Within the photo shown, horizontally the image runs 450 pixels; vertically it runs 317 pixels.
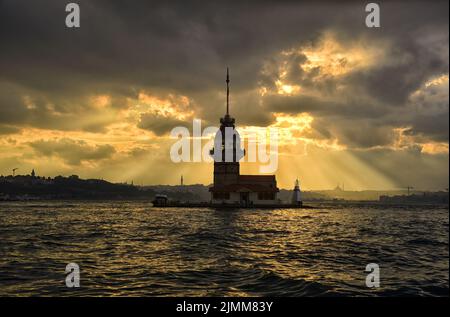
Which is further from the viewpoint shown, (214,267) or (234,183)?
(234,183)

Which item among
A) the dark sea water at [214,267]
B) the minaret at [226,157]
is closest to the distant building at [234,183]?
the minaret at [226,157]

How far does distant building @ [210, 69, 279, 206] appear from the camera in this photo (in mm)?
112375

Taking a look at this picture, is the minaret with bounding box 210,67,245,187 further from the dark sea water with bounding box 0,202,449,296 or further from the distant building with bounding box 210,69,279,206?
the dark sea water with bounding box 0,202,449,296

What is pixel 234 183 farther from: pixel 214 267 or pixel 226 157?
pixel 214 267

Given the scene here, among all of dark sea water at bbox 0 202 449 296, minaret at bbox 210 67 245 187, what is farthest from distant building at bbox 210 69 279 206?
dark sea water at bbox 0 202 449 296

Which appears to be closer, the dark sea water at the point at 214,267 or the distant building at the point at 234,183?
the dark sea water at the point at 214,267

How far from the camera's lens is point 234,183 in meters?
118

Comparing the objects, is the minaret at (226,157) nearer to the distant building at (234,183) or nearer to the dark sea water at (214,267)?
the distant building at (234,183)

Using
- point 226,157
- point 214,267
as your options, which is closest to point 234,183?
point 226,157

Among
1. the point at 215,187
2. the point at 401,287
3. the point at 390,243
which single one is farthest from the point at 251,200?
the point at 401,287

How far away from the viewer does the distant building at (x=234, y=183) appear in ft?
369
